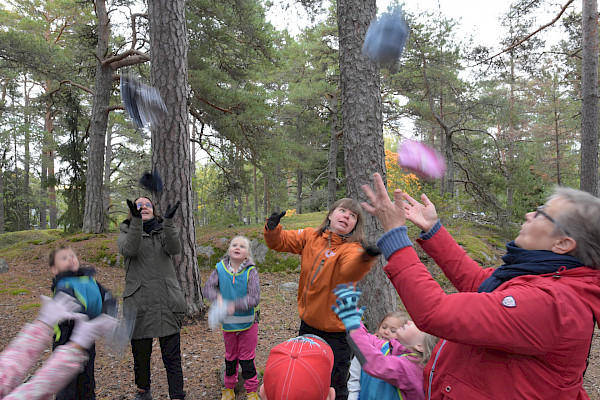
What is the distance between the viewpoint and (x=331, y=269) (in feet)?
9.16

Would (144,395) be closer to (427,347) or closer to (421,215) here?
(427,347)

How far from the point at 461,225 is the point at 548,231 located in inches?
283

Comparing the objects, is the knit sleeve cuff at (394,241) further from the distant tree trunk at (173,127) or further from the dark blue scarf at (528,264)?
the distant tree trunk at (173,127)

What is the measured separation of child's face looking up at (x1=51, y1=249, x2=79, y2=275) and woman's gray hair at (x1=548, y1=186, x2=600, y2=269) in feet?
9.97

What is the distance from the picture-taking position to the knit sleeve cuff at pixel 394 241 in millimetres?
1275

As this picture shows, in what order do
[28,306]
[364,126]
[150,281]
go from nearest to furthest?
[150,281] < [364,126] < [28,306]

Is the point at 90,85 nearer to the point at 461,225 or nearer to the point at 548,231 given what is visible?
the point at 461,225

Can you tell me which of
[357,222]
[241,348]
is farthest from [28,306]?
[357,222]

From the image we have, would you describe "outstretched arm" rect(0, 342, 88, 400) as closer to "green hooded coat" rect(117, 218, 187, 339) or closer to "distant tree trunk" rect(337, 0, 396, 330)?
"green hooded coat" rect(117, 218, 187, 339)

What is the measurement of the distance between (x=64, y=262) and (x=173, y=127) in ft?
9.55

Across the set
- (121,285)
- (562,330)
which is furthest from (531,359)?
(121,285)

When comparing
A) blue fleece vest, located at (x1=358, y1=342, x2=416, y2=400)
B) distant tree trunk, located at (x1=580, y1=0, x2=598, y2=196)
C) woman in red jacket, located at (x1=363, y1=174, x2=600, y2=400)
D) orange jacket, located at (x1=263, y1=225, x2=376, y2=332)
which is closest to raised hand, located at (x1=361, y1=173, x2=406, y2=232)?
woman in red jacket, located at (x1=363, y1=174, x2=600, y2=400)

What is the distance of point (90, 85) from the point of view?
13.6 meters

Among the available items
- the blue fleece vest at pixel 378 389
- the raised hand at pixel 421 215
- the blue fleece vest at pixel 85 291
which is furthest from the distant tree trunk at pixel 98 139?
the raised hand at pixel 421 215
